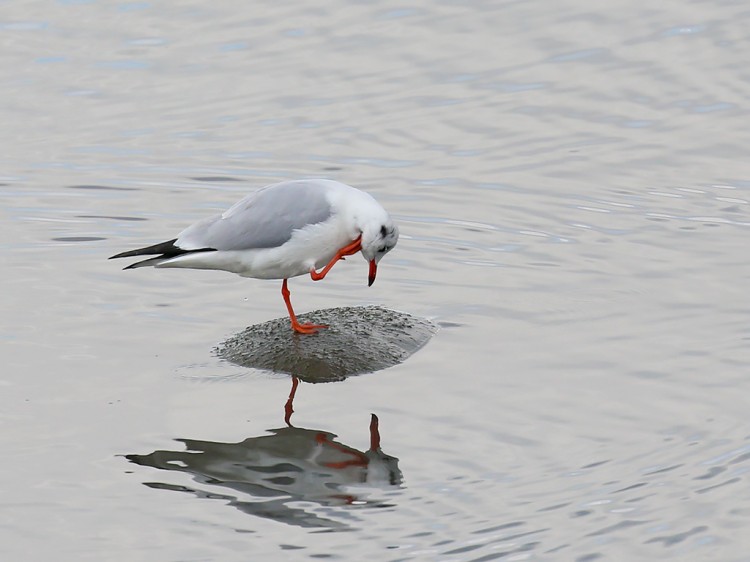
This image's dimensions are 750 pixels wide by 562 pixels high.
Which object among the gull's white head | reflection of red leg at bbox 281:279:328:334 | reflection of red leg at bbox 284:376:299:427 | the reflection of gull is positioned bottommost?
the reflection of gull

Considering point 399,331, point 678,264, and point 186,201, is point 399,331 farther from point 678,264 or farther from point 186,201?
point 186,201

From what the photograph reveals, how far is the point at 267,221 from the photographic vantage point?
10.1 meters

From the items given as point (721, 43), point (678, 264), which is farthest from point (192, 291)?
point (721, 43)

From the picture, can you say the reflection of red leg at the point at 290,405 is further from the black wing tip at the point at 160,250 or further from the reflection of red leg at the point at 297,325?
the black wing tip at the point at 160,250

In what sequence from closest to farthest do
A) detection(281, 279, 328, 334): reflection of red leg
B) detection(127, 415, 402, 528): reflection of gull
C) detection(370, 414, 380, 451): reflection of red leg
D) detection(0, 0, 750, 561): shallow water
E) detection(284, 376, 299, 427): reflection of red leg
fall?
detection(0, 0, 750, 561): shallow water
detection(127, 415, 402, 528): reflection of gull
detection(370, 414, 380, 451): reflection of red leg
detection(284, 376, 299, 427): reflection of red leg
detection(281, 279, 328, 334): reflection of red leg

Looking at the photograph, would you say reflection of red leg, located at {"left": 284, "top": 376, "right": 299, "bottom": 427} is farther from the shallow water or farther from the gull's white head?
the gull's white head

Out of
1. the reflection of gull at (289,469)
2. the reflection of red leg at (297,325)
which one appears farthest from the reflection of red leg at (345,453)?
the reflection of red leg at (297,325)

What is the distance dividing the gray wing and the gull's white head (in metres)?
0.31

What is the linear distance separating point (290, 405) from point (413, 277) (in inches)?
96.2

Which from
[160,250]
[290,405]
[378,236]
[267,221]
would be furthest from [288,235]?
[290,405]

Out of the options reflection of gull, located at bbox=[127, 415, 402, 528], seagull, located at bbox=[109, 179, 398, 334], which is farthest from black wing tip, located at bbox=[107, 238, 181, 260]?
reflection of gull, located at bbox=[127, 415, 402, 528]

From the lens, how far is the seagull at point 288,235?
1007cm

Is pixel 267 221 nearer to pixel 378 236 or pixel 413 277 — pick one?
pixel 378 236

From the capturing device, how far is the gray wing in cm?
1009
